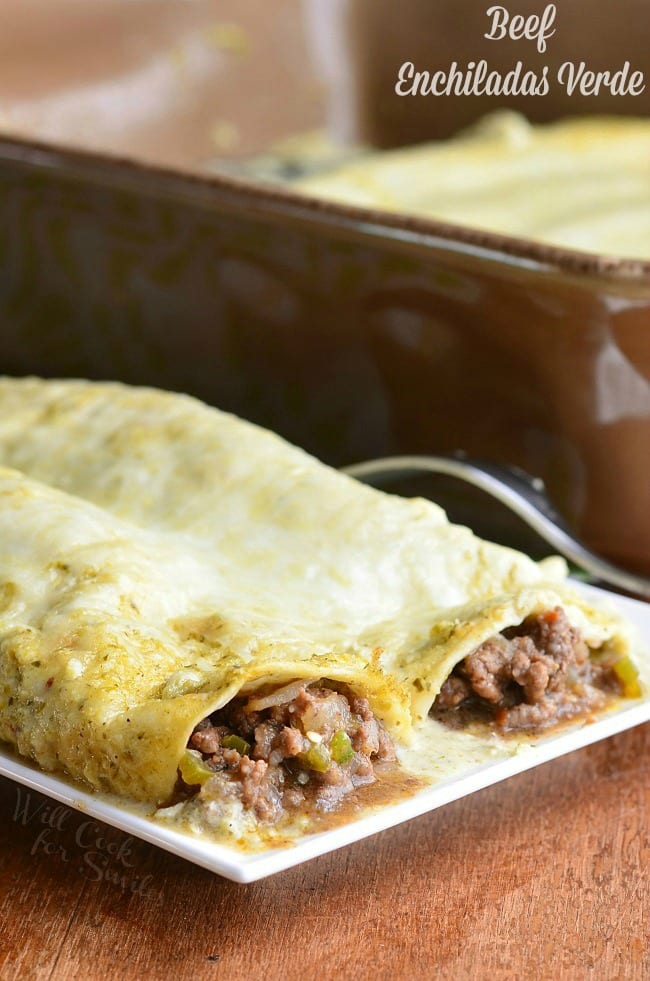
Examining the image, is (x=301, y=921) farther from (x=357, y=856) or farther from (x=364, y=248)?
(x=364, y=248)

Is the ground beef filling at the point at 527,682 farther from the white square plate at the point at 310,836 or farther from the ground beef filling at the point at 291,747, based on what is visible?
the ground beef filling at the point at 291,747

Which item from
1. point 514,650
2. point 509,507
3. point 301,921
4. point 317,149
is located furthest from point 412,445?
point 317,149

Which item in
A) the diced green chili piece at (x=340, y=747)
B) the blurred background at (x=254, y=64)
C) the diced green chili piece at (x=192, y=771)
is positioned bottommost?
the blurred background at (x=254, y=64)

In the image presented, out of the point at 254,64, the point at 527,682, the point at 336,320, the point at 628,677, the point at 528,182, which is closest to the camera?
the point at 527,682

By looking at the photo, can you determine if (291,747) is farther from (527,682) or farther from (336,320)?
(336,320)

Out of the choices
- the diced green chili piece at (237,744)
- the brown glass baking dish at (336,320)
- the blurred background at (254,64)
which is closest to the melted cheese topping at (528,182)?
the blurred background at (254,64)

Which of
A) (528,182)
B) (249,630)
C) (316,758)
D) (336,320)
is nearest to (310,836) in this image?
(316,758)

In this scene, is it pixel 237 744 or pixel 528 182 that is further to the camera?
pixel 528 182
